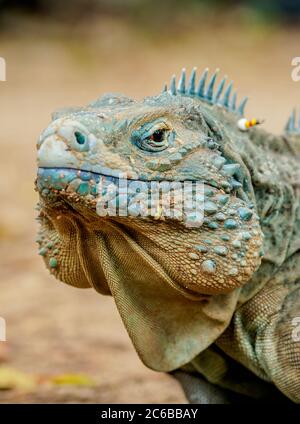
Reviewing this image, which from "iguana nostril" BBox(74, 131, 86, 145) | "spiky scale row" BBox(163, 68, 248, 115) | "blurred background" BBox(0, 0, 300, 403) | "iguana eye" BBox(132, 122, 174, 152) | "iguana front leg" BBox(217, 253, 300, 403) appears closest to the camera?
"iguana nostril" BBox(74, 131, 86, 145)

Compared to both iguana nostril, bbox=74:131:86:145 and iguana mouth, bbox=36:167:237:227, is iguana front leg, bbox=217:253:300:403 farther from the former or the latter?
iguana nostril, bbox=74:131:86:145

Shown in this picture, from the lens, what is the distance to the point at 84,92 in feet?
63.4

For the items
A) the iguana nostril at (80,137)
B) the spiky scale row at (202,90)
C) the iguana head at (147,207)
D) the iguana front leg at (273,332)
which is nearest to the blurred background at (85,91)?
the iguana front leg at (273,332)

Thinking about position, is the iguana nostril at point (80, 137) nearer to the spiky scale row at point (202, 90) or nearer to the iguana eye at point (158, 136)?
the iguana eye at point (158, 136)

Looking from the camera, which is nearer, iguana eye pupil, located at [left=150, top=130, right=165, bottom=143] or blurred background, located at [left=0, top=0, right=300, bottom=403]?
iguana eye pupil, located at [left=150, top=130, right=165, bottom=143]

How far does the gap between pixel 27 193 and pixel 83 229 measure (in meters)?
8.62

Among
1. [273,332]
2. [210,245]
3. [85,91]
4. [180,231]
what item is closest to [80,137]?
[180,231]

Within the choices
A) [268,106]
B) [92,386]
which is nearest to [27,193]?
[92,386]

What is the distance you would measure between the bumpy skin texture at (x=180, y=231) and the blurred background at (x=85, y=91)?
1.61 meters

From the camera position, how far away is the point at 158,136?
3.92 metres

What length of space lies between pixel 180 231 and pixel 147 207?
0.23m

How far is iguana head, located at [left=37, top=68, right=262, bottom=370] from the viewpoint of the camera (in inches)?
146

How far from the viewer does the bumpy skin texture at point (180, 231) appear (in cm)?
374

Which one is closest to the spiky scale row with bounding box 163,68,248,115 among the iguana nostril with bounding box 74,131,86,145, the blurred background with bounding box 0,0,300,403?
the iguana nostril with bounding box 74,131,86,145
